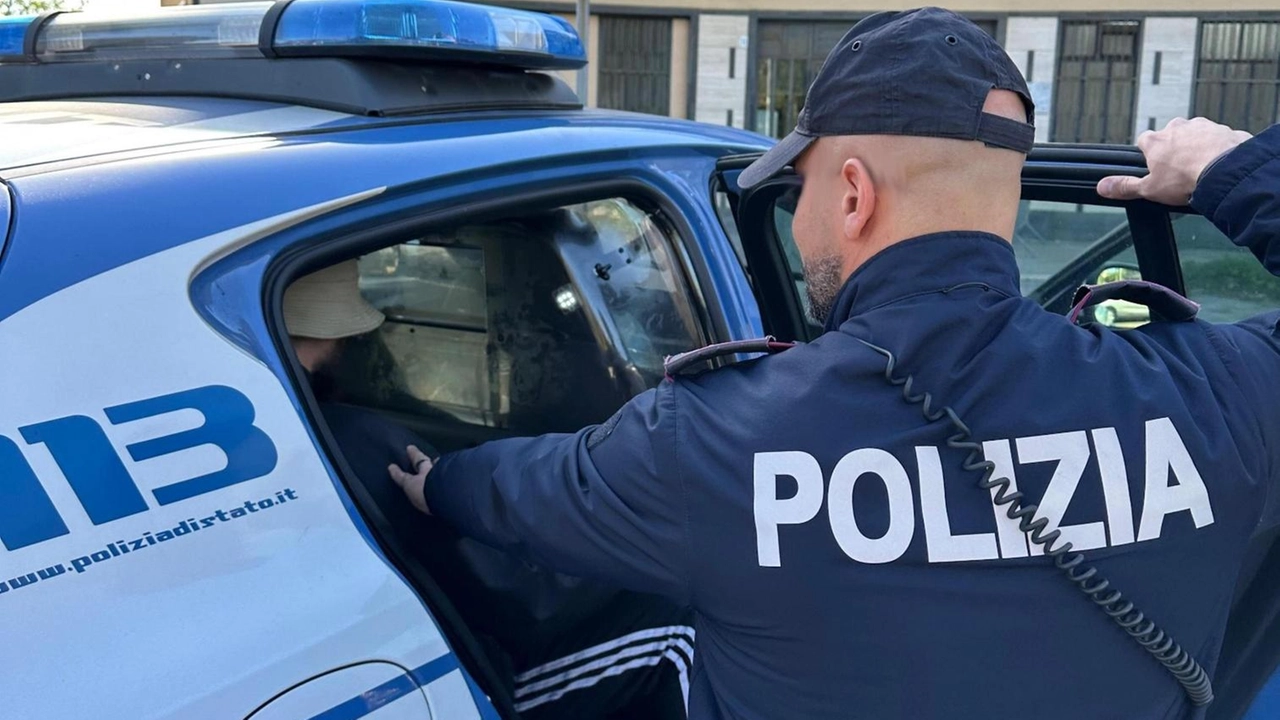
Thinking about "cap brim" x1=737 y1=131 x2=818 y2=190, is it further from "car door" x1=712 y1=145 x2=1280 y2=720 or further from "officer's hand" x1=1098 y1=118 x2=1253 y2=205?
"officer's hand" x1=1098 y1=118 x2=1253 y2=205

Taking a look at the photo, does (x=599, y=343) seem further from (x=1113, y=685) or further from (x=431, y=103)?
(x=1113, y=685)

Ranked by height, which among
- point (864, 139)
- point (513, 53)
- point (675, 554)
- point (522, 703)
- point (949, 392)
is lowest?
point (522, 703)

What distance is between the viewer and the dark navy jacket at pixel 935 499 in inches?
42.6

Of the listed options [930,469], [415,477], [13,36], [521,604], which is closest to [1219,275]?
[930,469]

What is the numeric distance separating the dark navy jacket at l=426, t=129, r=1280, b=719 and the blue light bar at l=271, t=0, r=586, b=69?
80 cm

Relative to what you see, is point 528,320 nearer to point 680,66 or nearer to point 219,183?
point 219,183

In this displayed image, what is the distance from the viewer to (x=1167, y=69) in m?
15.3

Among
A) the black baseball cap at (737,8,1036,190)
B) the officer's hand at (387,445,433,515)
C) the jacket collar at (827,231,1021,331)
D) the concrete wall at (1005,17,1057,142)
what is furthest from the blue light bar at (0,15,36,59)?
the concrete wall at (1005,17,1057,142)

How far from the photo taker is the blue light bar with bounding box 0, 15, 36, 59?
203cm

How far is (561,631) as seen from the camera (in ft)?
5.88

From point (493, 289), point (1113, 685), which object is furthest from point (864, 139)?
point (493, 289)

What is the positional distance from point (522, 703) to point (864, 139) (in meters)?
1.04

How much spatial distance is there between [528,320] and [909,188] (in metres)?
1.18

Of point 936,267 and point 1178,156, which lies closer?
point 936,267
